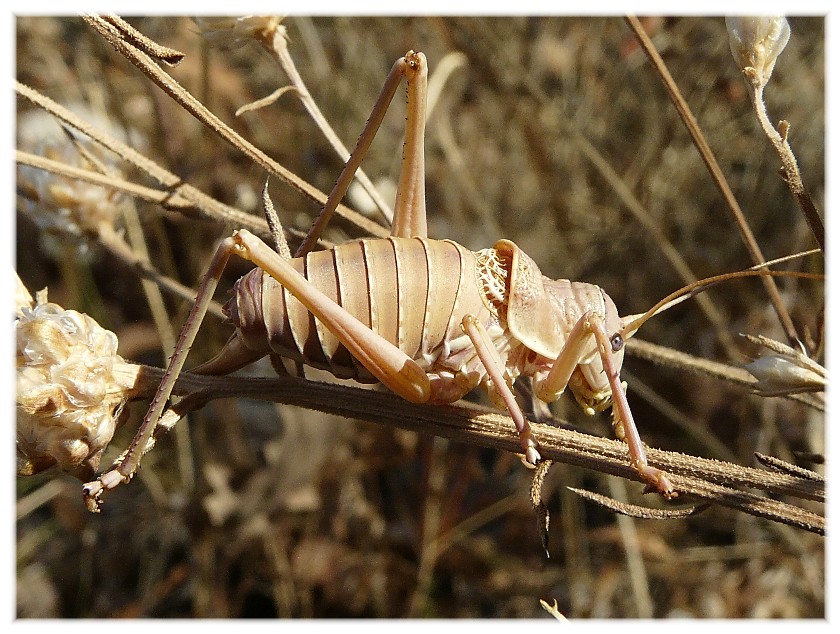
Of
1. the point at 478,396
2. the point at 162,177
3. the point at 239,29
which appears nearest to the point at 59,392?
the point at 162,177

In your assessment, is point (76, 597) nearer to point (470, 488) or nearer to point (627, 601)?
point (470, 488)

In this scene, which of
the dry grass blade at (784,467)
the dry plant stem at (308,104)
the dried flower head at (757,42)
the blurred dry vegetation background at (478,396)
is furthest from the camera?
the blurred dry vegetation background at (478,396)

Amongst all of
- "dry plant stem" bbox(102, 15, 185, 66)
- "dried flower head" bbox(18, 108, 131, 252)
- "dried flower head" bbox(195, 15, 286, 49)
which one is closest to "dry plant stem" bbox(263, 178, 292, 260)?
"dry plant stem" bbox(102, 15, 185, 66)

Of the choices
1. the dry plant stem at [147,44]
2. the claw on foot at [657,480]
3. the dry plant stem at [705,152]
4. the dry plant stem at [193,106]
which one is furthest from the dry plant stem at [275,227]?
the dry plant stem at [705,152]

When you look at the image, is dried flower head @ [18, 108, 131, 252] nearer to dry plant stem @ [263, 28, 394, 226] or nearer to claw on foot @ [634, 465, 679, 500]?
dry plant stem @ [263, 28, 394, 226]

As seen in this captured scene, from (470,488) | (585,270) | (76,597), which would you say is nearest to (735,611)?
(470,488)

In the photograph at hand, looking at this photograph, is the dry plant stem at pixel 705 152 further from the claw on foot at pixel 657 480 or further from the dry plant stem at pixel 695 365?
the claw on foot at pixel 657 480

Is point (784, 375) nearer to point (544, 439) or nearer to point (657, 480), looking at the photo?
point (657, 480)
